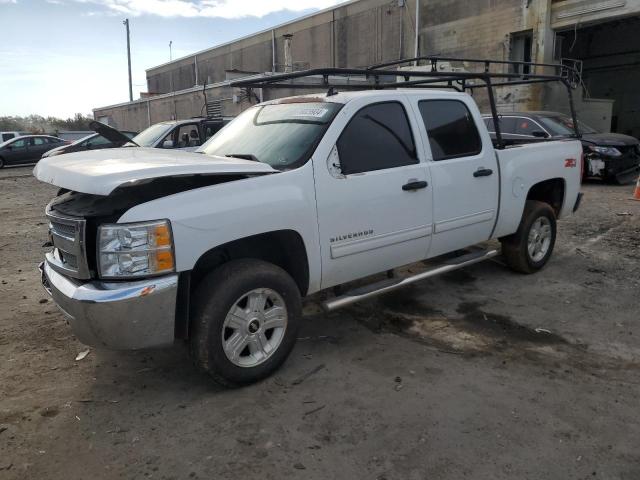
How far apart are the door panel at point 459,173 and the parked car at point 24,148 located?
24911 millimetres

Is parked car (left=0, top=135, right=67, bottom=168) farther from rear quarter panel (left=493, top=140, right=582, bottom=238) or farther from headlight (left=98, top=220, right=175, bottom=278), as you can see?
headlight (left=98, top=220, right=175, bottom=278)

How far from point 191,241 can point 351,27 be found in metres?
30.9

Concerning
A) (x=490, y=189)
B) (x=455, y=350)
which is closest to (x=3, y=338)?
(x=455, y=350)

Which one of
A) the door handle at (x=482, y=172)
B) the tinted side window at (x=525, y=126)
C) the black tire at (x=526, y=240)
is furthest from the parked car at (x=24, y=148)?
the door handle at (x=482, y=172)

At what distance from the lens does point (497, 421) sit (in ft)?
10.3

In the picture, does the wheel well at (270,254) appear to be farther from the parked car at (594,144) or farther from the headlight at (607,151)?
the headlight at (607,151)

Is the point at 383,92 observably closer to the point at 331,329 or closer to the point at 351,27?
the point at 331,329

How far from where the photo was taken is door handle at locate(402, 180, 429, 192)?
4195mm

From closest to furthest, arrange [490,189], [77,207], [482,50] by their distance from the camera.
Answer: [77,207] < [490,189] < [482,50]

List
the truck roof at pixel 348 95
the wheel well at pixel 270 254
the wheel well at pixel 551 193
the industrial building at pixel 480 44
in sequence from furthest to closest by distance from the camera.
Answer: the industrial building at pixel 480 44, the wheel well at pixel 551 193, the truck roof at pixel 348 95, the wheel well at pixel 270 254

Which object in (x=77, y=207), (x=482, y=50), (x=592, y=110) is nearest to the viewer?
(x=77, y=207)

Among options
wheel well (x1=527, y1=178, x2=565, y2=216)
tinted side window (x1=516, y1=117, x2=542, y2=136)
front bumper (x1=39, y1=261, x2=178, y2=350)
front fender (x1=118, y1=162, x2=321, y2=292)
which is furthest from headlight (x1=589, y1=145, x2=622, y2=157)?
front bumper (x1=39, y1=261, x2=178, y2=350)

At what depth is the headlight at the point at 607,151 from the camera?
40.2 feet

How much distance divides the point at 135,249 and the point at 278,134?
160 centimetres
